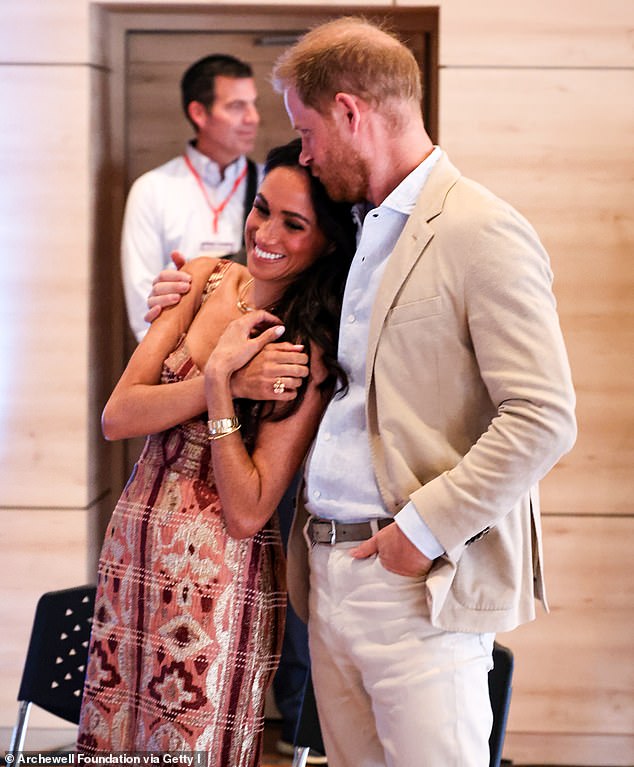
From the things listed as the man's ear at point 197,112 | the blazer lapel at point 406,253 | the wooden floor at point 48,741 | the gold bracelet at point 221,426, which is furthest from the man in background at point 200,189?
the blazer lapel at point 406,253

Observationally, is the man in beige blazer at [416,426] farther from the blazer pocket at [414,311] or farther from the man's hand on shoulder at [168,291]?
the man's hand on shoulder at [168,291]

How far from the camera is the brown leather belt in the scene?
195cm

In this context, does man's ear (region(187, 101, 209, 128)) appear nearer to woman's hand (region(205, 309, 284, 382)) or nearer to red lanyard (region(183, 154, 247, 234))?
red lanyard (region(183, 154, 247, 234))

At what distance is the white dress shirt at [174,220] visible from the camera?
3.96 metres

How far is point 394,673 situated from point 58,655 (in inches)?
38.5

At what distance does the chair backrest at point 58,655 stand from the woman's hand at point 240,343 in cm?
81

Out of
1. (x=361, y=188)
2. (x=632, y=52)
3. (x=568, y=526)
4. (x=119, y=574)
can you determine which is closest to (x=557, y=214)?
(x=632, y=52)

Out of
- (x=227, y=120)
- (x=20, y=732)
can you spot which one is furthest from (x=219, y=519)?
(x=227, y=120)

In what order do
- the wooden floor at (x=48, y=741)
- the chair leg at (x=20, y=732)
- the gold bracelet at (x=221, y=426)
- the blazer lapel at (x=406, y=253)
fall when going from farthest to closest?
the wooden floor at (x=48, y=741), the chair leg at (x=20, y=732), the gold bracelet at (x=221, y=426), the blazer lapel at (x=406, y=253)

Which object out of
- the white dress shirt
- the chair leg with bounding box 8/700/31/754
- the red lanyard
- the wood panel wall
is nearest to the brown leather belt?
the chair leg with bounding box 8/700/31/754

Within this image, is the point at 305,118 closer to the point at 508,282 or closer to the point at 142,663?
the point at 508,282

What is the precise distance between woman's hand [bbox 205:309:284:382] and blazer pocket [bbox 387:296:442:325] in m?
0.28

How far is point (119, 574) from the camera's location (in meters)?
2.21

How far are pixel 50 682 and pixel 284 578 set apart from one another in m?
0.71
